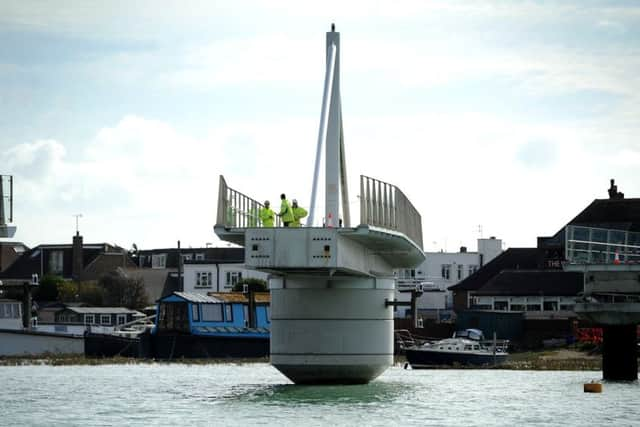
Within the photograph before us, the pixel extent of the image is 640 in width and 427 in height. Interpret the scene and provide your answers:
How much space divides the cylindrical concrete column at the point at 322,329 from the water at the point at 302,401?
0.73m

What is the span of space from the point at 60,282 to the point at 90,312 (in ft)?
74.9

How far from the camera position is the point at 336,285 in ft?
178

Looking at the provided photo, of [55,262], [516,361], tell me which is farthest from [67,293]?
[516,361]

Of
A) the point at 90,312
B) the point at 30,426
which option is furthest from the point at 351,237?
the point at 90,312

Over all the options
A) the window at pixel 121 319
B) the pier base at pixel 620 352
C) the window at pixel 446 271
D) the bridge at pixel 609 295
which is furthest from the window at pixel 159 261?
the pier base at pixel 620 352

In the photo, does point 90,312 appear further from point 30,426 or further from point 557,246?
point 30,426

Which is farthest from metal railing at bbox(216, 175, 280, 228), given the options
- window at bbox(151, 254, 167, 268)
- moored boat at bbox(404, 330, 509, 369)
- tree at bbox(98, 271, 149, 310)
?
window at bbox(151, 254, 167, 268)

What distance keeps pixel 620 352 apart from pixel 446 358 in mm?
21081

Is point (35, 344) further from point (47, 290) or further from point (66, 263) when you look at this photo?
point (66, 263)

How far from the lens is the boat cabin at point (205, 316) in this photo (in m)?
93.1

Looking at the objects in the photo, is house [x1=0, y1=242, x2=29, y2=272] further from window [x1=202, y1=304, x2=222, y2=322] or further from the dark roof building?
window [x1=202, y1=304, x2=222, y2=322]

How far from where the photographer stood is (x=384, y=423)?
42094mm

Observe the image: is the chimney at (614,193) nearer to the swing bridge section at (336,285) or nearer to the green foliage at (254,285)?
the green foliage at (254,285)

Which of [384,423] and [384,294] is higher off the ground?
[384,294]
